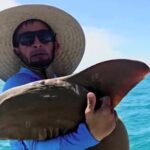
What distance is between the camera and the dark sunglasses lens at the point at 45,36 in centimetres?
263

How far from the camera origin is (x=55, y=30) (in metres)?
2.99

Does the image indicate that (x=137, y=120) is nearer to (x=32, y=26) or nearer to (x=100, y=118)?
(x=32, y=26)

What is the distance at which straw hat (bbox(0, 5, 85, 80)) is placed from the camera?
113 inches

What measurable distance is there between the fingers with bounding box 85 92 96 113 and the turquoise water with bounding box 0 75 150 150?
664cm

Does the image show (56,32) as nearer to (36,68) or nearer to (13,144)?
(36,68)

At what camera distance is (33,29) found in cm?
269

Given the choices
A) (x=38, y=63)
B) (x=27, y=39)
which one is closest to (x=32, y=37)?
(x=27, y=39)

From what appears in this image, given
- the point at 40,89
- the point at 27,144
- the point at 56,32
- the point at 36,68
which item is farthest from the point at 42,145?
the point at 56,32

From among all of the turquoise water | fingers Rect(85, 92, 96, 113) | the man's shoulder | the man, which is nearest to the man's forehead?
the man

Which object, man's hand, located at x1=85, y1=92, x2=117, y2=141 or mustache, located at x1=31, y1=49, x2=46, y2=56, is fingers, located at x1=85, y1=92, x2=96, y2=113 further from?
mustache, located at x1=31, y1=49, x2=46, y2=56

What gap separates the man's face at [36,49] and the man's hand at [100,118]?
0.71 meters

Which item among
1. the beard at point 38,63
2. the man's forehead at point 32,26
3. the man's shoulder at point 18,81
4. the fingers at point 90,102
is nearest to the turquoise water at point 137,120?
the man's forehead at point 32,26

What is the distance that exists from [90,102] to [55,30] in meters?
1.16

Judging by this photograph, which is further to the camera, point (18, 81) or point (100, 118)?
point (18, 81)
